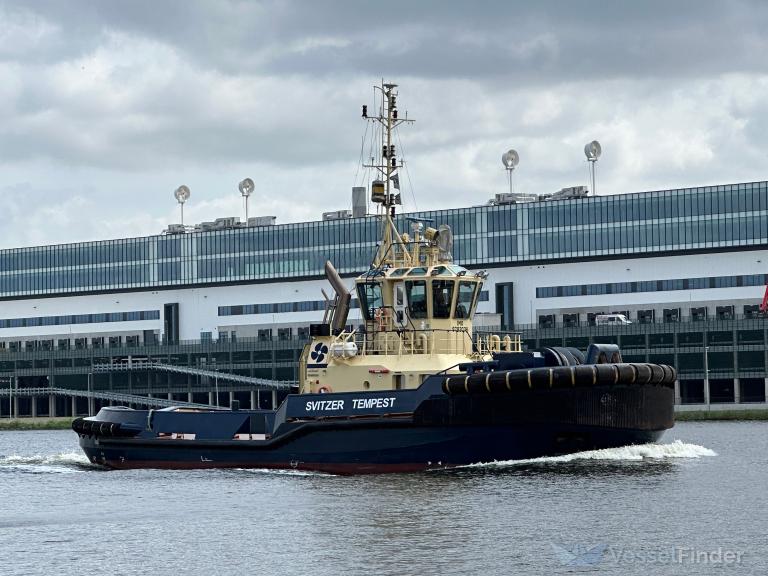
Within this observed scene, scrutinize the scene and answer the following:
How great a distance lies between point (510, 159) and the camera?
122m

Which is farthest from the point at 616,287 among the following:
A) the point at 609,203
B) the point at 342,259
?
the point at 342,259

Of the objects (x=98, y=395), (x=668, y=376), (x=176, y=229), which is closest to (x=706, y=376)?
(x=98, y=395)

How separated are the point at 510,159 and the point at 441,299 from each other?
77.3 metres

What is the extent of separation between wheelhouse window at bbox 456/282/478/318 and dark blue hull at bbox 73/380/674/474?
4.17 metres

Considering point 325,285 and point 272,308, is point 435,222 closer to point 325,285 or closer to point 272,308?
point 325,285

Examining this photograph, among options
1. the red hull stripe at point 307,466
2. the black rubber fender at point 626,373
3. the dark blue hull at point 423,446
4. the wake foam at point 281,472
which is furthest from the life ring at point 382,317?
the black rubber fender at point 626,373

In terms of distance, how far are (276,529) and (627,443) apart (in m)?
14.5

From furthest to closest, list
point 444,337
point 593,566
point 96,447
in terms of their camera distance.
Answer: point 96,447 → point 444,337 → point 593,566

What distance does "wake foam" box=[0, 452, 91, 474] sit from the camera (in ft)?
177

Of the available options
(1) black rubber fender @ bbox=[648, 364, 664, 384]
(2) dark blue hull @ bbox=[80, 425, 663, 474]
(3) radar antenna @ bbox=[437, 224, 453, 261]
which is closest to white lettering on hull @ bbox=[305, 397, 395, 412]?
(2) dark blue hull @ bbox=[80, 425, 663, 474]

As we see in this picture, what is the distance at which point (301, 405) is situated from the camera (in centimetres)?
4572

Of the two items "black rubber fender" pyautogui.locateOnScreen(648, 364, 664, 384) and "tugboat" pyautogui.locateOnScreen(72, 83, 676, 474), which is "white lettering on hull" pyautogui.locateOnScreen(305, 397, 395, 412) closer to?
"tugboat" pyautogui.locateOnScreen(72, 83, 676, 474)

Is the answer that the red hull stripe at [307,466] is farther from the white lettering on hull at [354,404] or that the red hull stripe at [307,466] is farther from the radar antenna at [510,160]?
the radar antenna at [510,160]

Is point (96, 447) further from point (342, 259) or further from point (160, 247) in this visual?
point (160, 247)
